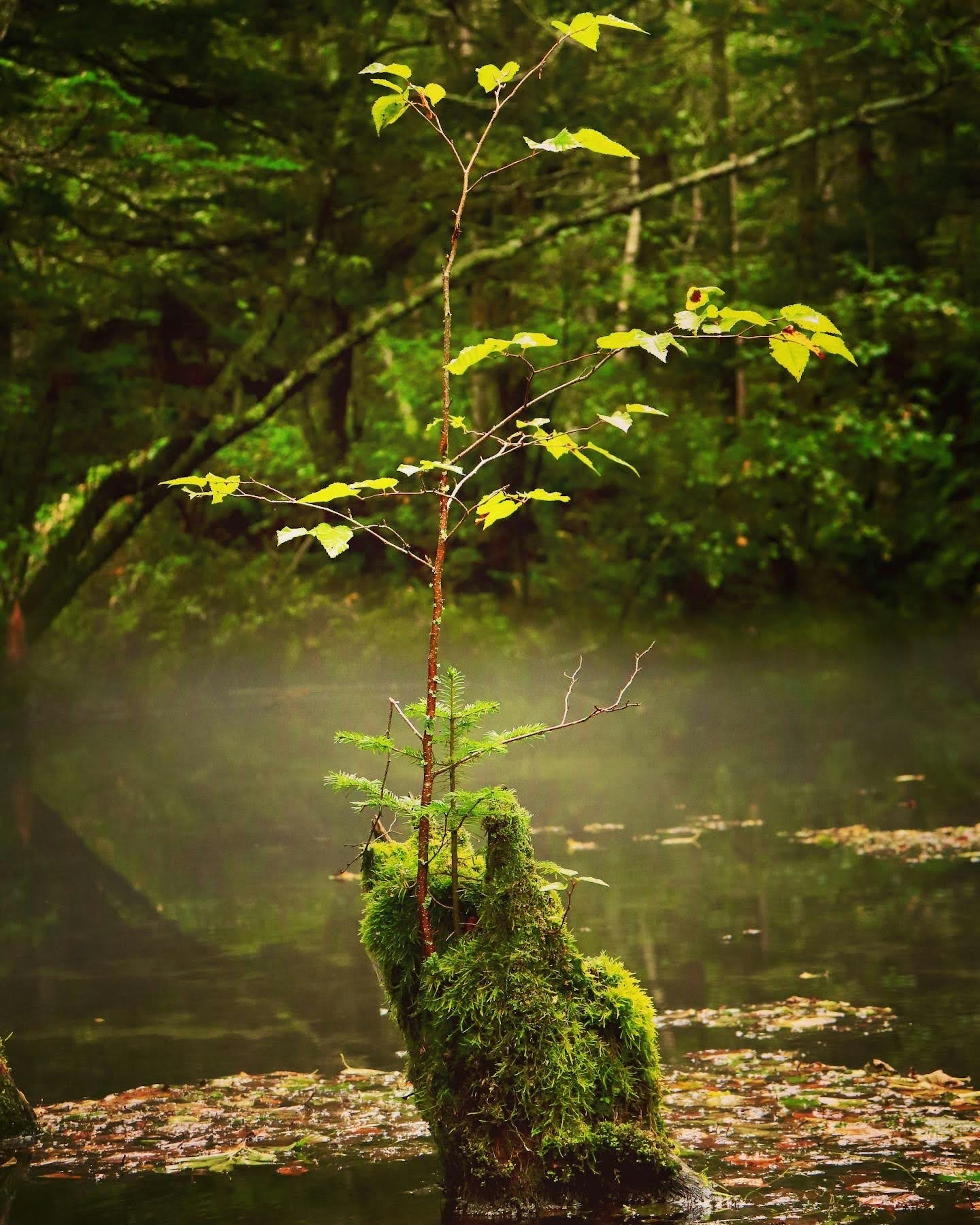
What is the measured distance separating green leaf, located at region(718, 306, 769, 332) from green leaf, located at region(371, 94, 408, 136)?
0.98m

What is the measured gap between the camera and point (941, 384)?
83.9ft

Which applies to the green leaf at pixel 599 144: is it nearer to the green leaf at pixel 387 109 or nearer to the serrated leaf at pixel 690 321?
the serrated leaf at pixel 690 321

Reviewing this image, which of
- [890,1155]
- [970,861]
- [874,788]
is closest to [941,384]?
[874,788]

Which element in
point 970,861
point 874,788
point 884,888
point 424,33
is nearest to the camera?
point 884,888

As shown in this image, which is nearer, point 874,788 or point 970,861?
point 970,861

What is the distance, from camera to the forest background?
18.0 meters

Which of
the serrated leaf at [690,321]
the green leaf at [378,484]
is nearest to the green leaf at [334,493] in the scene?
the green leaf at [378,484]

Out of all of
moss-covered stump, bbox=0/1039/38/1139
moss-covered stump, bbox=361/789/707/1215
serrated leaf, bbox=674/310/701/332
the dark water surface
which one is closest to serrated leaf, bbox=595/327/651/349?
serrated leaf, bbox=674/310/701/332

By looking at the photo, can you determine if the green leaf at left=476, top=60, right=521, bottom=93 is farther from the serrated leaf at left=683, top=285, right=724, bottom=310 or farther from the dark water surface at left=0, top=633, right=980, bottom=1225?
the dark water surface at left=0, top=633, right=980, bottom=1225

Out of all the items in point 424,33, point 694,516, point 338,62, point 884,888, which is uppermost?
point 424,33

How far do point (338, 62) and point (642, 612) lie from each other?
9453 millimetres

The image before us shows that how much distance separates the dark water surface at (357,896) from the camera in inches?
226

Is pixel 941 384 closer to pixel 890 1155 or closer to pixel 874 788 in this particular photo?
pixel 874 788

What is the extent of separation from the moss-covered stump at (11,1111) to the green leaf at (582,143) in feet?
10.6
